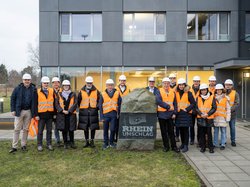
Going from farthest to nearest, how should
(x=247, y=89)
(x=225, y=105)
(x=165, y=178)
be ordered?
(x=247, y=89) → (x=225, y=105) → (x=165, y=178)

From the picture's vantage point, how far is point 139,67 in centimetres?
1614

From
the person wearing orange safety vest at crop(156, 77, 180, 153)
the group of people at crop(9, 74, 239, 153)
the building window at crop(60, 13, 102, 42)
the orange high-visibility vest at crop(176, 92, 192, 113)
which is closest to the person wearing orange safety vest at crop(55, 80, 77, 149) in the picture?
the group of people at crop(9, 74, 239, 153)

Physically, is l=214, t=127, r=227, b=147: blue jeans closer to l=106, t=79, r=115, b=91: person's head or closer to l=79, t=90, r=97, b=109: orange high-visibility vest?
l=106, t=79, r=115, b=91: person's head

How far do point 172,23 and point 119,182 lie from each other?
488 inches

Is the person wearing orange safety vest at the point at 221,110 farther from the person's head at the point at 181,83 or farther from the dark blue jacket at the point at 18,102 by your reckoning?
the dark blue jacket at the point at 18,102

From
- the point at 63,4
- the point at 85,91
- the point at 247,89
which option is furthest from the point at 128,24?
the point at 85,91

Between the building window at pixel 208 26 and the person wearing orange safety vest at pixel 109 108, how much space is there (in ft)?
32.0

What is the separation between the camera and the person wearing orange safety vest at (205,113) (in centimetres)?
748

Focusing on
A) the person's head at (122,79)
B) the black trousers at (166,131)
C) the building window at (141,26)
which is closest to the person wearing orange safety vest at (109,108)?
the person's head at (122,79)

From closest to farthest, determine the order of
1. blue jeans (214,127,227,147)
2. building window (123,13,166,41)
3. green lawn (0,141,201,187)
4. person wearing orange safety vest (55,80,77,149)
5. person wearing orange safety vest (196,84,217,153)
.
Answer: green lawn (0,141,201,187)
person wearing orange safety vest (196,84,217,153)
person wearing orange safety vest (55,80,77,149)
blue jeans (214,127,227,147)
building window (123,13,166,41)

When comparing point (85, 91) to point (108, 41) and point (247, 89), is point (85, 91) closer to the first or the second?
point (108, 41)

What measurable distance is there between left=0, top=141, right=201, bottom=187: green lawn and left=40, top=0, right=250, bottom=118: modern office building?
885 centimetres

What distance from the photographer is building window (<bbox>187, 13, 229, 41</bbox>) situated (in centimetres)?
1627

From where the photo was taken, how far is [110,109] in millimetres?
7906
